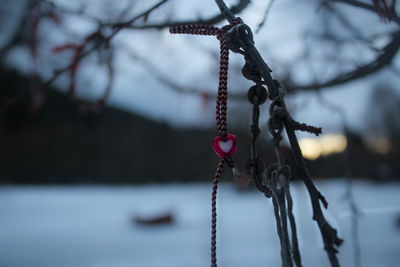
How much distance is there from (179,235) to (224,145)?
1.08 metres

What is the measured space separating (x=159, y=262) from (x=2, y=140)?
3.27m

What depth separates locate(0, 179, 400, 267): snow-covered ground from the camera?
1.95 ft

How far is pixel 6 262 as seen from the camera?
837 mm

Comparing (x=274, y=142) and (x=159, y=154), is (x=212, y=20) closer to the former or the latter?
(x=274, y=142)

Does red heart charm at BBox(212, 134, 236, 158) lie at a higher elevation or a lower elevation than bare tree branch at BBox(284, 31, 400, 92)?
lower

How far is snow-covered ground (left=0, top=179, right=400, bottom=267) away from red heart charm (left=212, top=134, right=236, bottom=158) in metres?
0.21

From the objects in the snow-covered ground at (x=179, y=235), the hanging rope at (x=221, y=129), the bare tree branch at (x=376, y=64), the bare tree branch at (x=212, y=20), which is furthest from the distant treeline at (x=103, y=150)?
the hanging rope at (x=221, y=129)

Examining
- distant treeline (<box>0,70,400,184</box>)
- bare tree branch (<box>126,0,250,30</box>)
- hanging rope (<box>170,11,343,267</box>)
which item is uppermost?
distant treeline (<box>0,70,400,184</box>)

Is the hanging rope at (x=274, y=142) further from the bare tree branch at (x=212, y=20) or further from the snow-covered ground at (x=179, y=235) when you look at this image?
the snow-covered ground at (x=179, y=235)

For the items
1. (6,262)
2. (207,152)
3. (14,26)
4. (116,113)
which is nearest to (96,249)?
(6,262)

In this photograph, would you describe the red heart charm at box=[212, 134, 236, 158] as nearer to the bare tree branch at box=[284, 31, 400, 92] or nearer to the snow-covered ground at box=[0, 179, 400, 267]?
the snow-covered ground at box=[0, 179, 400, 267]

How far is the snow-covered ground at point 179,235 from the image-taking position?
0.60 meters

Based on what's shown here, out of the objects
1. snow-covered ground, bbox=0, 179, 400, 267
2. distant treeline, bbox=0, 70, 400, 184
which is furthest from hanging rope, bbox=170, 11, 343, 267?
distant treeline, bbox=0, 70, 400, 184

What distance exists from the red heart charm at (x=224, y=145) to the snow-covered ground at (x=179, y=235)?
0.69 feet
